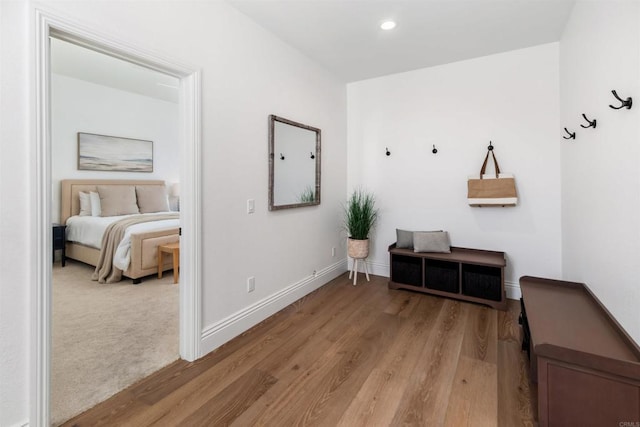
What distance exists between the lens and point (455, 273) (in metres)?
3.11

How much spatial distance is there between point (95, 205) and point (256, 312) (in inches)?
141

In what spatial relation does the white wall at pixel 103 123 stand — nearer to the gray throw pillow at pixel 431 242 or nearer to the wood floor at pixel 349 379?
the wood floor at pixel 349 379

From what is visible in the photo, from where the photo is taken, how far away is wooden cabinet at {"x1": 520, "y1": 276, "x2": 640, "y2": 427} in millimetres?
1234

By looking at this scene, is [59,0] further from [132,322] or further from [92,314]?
[92,314]

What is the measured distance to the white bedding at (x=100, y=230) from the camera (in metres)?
3.62

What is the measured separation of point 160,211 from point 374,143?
3860mm

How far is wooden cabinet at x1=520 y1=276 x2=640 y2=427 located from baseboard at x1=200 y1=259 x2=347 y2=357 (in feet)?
6.33

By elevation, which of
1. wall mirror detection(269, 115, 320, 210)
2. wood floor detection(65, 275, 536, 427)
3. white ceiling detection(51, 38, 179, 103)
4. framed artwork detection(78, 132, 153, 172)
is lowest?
wood floor detection(65, 275, 536, 427)

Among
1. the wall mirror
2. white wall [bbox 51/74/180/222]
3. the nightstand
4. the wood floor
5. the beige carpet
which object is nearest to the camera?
the wood floor

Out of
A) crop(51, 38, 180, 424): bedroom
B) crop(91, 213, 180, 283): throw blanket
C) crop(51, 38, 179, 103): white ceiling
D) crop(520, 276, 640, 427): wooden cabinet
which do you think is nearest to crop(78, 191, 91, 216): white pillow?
crop(51, 38, 180, 424): bedroom

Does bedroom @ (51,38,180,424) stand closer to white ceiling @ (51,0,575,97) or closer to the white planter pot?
white ceiling @ (51,0,575,97)

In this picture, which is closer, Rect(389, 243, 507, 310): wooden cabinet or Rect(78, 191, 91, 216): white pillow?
Rect(389, 243, 507, 310): wooden cabinet

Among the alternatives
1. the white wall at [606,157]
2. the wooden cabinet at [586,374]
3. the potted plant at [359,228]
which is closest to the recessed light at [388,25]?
the white wall at [606,157]

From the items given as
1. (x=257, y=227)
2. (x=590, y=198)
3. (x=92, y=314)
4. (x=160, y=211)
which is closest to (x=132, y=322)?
(x=92, y=314)
